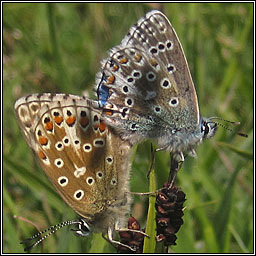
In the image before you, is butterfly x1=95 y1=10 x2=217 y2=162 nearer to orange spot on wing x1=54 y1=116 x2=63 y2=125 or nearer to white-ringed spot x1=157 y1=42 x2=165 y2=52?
white-ringed spot x1=157 y1=42 x2=165 y2=52

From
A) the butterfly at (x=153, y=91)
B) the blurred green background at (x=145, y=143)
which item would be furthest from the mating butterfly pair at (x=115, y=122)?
the blurred green background at (x=145, y=143)

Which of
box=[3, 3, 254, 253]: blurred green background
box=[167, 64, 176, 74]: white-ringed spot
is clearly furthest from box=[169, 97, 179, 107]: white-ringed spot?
box=[3, 3, 254, 253]: blurred green background

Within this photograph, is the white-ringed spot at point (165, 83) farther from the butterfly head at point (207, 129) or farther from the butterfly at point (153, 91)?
the butterfly head at point (207, 129)

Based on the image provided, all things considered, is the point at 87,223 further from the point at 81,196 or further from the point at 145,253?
the point at 145,253

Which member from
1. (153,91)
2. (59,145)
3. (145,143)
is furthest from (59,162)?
(153,91)

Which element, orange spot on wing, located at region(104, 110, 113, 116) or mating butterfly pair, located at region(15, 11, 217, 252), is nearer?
mating butterfly pair, located at region(15, 11, 217, 252)

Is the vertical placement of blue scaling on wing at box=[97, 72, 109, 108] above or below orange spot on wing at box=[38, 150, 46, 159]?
above

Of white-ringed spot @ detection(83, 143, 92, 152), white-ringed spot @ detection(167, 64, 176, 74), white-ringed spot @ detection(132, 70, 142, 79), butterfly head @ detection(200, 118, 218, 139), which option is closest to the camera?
white-ringed spot @ detection(83, 143, 92, 152)

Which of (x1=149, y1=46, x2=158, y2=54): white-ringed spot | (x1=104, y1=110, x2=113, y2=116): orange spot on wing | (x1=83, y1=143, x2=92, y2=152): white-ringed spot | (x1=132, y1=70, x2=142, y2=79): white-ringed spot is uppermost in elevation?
(x1=149, y1=46, x2=158, y2=54): white-ringed spot
